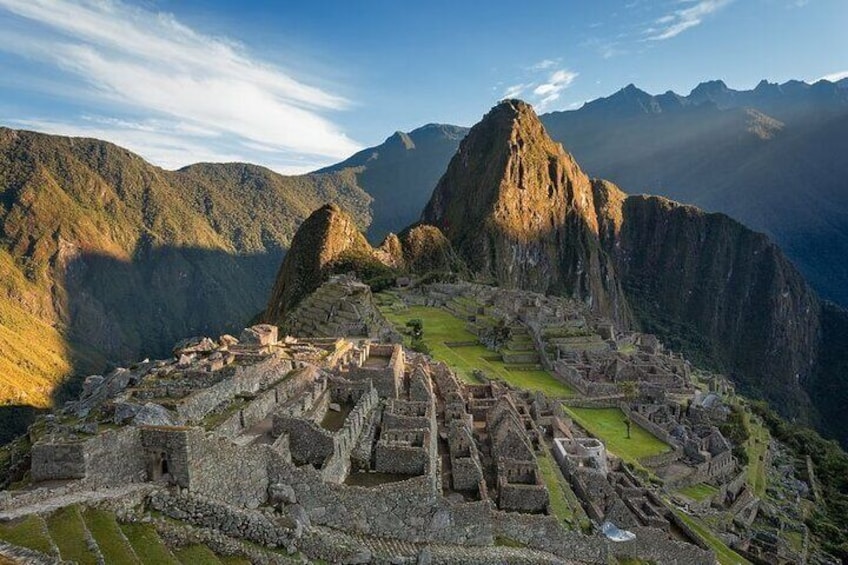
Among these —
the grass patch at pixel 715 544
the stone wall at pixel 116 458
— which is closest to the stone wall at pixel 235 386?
the stone wall at pixel 116 458

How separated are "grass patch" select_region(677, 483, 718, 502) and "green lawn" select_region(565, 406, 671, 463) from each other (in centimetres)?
292

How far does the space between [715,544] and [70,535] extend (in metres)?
27.3

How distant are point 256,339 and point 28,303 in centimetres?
19975

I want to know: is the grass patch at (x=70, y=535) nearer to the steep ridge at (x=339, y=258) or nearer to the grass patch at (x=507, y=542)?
Answer: the grass patch at (x=507, y=542)

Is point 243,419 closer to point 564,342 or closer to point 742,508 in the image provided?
point 742,508

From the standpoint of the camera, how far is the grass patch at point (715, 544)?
→ 86.5ft

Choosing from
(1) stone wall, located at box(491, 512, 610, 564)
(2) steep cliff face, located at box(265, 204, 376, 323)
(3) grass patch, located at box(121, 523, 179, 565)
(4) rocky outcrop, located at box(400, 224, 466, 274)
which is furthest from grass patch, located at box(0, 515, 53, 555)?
(4) rocky outcrop, located at box(400, 224, 466, 274)

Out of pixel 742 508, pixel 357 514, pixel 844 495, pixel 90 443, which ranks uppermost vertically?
pixel 90 443

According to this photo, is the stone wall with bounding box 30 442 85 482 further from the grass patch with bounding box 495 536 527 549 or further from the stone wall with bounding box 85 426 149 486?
the grass patch with bounding box 495 536 527 549

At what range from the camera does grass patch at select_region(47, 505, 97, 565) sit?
991 centimetres

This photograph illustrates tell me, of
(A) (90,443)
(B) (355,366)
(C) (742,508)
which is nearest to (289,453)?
(A) (90,443)

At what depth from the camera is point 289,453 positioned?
56.7ft

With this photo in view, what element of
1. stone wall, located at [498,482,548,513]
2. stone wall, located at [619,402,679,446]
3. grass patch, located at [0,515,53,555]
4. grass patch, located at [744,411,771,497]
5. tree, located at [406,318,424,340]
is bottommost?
grass patch, located at [744,411,771,497]

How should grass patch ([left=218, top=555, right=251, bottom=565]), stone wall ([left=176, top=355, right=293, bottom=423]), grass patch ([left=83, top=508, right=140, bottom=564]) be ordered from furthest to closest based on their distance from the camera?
stone wall ([left=176, top=355, right=293, bottom=423])
grass patch ([left=218, top=555, right=251, bottom=565])
grass patch ([left=83, top=508, right=140, bottom=564])
